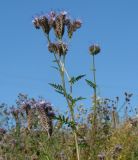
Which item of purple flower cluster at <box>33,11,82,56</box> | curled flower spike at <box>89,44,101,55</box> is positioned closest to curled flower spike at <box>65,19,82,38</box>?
purple flower cluster at <box>33,11,82,56</box>

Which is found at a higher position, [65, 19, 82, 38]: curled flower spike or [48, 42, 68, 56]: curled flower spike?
[65, 19, 82, 38]: curled flower spike

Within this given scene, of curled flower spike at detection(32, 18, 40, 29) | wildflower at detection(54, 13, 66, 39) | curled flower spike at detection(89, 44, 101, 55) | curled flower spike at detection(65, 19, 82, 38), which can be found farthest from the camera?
curled flower spike at detection(89, 44, 101, 55)

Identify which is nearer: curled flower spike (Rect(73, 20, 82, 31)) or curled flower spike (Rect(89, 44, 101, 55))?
curled flower spike (Rect(73, 20, 82, 31))

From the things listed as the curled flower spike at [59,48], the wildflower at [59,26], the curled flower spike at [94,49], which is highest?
the curled flower spike at [94,49]

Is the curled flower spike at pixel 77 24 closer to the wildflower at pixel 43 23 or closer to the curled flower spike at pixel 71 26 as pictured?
the curled flower spike at pixel 71 26

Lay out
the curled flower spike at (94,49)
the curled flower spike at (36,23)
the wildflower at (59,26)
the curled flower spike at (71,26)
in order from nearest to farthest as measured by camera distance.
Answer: the wildflower at (59,26), the curled flower spike at (71,26), the curled flower spike at (36,23), the curled flower spike at (94,49)

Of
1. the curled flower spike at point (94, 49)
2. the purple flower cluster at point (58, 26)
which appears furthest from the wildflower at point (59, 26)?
the curled flower spike at point (94, 49)

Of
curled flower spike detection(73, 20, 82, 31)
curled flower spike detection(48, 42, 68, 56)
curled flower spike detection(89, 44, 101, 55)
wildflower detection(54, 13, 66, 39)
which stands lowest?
curled flower spike detection(48, 42, 68, 56)

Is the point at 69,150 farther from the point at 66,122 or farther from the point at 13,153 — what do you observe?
the point at 66,122

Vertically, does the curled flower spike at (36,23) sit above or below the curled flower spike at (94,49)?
below

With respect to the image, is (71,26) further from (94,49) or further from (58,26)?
(94,49)

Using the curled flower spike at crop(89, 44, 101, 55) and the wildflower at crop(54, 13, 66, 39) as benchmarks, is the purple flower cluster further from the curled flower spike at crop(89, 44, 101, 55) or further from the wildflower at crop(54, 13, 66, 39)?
the curled flower spike at crop(89, 44, 101, 55)

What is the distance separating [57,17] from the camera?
4824mm

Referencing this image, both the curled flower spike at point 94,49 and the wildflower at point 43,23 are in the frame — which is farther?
the curled flower spike at point 94,49
